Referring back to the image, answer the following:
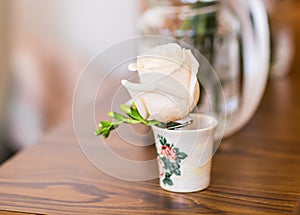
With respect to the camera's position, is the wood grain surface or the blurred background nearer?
the wood grain surface

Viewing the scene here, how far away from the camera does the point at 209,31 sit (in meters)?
1.10

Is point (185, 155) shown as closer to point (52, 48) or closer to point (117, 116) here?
point (117, 116)

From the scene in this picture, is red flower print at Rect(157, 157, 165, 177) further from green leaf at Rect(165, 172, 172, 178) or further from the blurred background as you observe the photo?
the blurred background

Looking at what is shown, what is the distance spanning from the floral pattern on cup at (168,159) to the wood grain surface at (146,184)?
0.03 m

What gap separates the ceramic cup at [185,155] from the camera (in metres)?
0.74

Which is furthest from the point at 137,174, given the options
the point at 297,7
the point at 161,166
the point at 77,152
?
the point at 297,7

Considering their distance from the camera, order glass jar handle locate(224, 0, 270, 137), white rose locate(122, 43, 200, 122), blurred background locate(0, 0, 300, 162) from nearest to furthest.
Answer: white rose locate(122, 43, 200, 122) < glass jar handle locate(224, 0, 270, 137) < blurred background locate(0, 0, 300, 162)

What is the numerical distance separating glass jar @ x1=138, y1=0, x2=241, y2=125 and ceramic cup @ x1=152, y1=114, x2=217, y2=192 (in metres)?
0.29

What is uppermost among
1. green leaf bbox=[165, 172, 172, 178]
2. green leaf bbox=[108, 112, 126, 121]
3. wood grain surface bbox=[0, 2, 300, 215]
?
green leaf bbox=[108, 112, 126, 121]

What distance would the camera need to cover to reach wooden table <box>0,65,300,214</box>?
73 centimetres

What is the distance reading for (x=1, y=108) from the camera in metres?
1.88

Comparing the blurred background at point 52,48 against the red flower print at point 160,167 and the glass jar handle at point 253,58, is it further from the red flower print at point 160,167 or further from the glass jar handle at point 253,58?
the red flower print at point 160,167

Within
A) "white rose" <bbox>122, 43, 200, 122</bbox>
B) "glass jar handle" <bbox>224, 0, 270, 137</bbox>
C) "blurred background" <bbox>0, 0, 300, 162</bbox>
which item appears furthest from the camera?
"blurred background" <bbox>0, 0, 300, 162</bbox>

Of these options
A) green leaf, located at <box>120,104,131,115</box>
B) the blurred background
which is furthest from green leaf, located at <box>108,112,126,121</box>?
the blurred background
